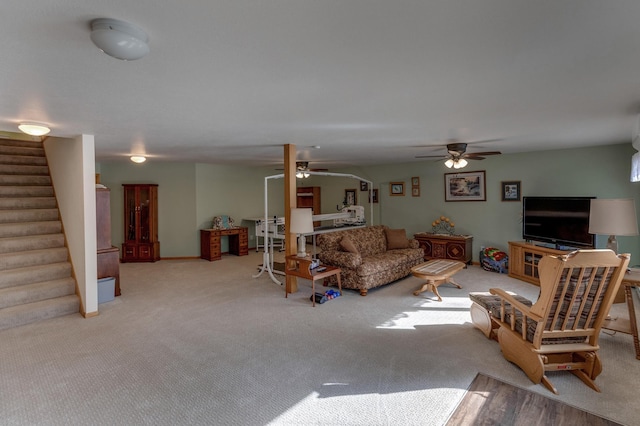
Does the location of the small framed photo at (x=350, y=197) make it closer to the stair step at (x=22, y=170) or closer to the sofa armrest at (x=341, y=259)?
the sofa armrest at (x=341, y=259)

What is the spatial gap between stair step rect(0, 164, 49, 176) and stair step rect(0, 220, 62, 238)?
1.07m

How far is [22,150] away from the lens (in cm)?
553

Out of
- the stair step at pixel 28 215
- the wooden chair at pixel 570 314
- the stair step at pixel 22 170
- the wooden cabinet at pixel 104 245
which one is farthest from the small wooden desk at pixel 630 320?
the stair step at pixel 22 170

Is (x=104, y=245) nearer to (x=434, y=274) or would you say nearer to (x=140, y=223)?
(x=140, y=223)

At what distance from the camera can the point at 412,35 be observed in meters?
1.55

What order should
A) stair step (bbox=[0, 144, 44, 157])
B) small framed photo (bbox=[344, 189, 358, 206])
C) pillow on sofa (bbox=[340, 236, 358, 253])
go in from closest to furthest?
1. pillow on sofa (bbox=[340, 236, 358, 253])
2. stair step (bbox=[0, 144, 44, 157])
3. small framed photo (bbox=[344, 189, 358, 206])

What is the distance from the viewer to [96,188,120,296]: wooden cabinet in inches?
187

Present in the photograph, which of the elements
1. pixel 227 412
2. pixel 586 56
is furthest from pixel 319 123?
pixel 227 412

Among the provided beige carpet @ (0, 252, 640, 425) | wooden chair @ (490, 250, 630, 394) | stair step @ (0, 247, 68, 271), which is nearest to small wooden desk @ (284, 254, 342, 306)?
beige carpet @ (0, 252, 640, 425)

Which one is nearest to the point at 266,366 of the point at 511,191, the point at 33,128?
the point at 33,128

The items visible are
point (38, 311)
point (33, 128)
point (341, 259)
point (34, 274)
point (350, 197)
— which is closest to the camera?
point (33, 128)

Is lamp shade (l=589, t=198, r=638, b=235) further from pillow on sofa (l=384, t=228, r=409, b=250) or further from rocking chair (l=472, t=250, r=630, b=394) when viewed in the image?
pillow on sofa (l=384, t=228, r=409, b=250)

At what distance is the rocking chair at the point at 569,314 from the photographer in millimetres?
2311

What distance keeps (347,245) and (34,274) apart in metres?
4.27
